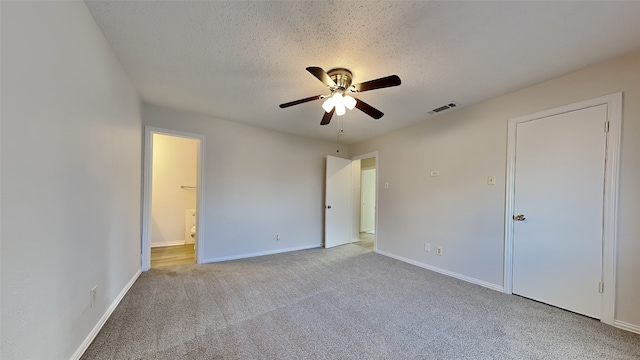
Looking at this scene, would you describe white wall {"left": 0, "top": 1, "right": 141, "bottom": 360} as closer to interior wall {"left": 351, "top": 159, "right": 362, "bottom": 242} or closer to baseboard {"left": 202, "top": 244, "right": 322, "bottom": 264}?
baseboard {"left": 202, "top": 244, "right": 322, "bottom": 264}

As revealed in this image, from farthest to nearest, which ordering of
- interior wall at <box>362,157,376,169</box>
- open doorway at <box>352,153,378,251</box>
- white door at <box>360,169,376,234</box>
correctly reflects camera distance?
white door at <box>360,169,376,234</box> < interior wall at <box>362,157,376,169</box> < open doorway at <box>352,153,378,251</box>

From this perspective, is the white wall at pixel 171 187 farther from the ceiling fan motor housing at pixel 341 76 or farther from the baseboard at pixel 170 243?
the ceiling fan motor housing at pixel 341 76

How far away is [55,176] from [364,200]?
21.0ft

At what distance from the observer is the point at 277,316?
81.7 inches

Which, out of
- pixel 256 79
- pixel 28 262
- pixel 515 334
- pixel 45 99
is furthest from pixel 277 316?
pixel 256 79

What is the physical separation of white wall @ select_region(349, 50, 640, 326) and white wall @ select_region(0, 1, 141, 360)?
387cm

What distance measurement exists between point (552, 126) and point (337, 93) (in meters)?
2.31

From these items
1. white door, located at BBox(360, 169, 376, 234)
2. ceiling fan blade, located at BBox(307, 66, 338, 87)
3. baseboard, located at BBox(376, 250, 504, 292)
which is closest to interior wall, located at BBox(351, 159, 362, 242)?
baseboard, located at BBox(376, 250, 504, 292)

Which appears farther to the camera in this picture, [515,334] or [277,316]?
[277,316]

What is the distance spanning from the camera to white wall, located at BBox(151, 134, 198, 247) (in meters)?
4.61

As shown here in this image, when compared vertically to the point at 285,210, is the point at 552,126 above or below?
above

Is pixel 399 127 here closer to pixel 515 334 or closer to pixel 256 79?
pixel 256 79

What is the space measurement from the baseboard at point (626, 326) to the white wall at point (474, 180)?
0.02 metres

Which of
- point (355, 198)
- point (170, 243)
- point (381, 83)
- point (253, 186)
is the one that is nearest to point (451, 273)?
point (355, 198)
